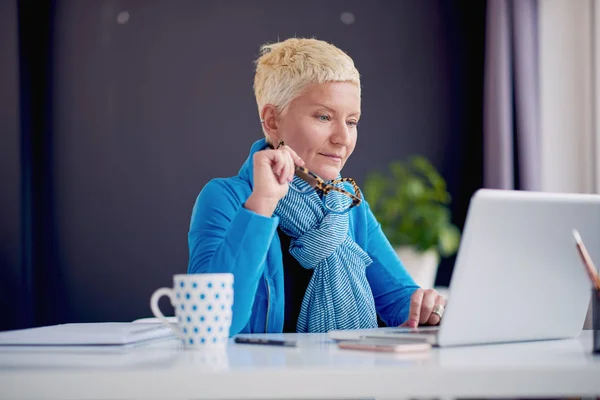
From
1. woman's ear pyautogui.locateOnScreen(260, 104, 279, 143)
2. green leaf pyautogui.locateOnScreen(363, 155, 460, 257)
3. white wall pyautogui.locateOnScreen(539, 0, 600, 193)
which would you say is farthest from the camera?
green leaf pyautogui.locateOnScreen(363, 155, 460, 257)

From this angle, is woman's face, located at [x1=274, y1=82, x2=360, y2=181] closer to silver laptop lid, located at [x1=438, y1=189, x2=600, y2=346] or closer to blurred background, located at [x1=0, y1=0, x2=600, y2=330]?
silver laptop lid, located at [x1=438, y1=189, x2=600, y2=346]

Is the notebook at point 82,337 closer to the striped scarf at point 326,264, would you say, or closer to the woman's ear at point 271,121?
the striped scarf at point 326,264

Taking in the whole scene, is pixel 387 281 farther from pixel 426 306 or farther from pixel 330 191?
pixel 426 306

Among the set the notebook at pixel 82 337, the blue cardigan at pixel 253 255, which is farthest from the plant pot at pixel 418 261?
the notebook at pixel 82 337

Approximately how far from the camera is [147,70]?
4371 millimetres

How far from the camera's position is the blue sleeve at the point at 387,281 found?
5.89 ft

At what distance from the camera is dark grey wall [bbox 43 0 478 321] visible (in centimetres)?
430

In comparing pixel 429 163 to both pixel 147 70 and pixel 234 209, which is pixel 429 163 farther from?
pixel 234 209

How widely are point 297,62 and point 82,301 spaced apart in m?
2.99

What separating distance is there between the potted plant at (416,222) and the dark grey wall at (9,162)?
6.61ft

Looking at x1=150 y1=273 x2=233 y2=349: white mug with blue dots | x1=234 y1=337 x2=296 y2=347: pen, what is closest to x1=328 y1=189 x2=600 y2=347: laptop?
x1=234 y1=337 x2=296 y2=347: pen

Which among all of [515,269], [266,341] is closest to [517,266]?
[515,269]

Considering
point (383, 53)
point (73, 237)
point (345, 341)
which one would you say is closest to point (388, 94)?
point (383, 53)

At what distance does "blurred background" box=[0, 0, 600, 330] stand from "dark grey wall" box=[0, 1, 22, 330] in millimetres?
56
